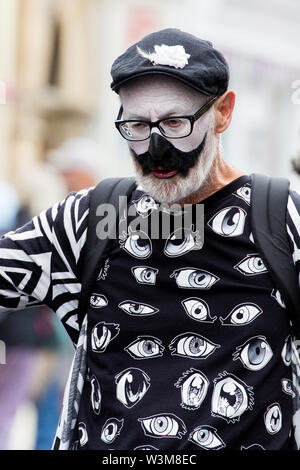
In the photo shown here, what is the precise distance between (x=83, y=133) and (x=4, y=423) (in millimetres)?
15415

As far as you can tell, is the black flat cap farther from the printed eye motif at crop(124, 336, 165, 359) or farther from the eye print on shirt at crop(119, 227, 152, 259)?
the printed eye motif at crop(124, 336, 165, 359)

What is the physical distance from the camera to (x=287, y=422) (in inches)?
119

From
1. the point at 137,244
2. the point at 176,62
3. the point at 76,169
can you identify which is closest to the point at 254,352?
the point at 137,244

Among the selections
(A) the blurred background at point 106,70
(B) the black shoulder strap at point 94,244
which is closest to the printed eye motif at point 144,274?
(B) the black shoulder strap at point 94,244

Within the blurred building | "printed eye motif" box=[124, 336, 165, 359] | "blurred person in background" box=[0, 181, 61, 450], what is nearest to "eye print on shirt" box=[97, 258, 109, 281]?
"printed eye motif" box=[124, 336, 165, 359]

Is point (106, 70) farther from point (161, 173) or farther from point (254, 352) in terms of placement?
point (254, 352)

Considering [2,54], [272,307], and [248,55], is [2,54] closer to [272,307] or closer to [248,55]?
[248,55]

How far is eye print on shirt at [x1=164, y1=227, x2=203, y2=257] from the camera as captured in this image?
309cm

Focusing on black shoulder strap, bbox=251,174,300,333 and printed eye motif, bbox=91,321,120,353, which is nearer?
black shoulder strap, bbox=251,174,300,333

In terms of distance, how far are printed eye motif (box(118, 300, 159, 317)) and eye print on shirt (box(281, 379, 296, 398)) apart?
1.31 ft

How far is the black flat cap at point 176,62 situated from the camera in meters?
3.01

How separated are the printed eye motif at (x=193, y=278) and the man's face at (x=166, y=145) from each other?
0.21 meters

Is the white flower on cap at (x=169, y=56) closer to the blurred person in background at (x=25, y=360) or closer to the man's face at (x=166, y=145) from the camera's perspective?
the man's face at (x=166, y=145)

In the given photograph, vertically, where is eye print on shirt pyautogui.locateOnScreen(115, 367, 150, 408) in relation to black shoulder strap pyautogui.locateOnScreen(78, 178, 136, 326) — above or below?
below
